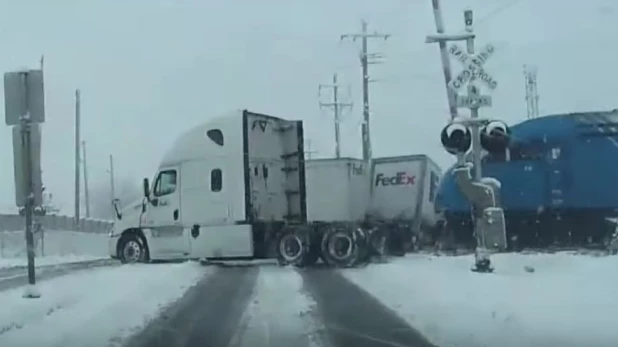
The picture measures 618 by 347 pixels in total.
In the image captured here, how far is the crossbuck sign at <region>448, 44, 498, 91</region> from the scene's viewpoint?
20.9m

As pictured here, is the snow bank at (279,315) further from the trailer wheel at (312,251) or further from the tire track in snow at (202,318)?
the trailer wheel at (312,251)

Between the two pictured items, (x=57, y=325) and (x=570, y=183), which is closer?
(x=57, y=325)

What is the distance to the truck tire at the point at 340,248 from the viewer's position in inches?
1164

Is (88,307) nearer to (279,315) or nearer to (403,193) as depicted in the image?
(279,315)

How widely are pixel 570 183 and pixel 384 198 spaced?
5885mm

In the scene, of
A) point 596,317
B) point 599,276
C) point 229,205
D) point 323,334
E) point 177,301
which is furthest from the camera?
point 229,205

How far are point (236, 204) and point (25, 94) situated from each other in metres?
11.2

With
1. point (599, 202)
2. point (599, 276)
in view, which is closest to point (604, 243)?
point (599, 202)

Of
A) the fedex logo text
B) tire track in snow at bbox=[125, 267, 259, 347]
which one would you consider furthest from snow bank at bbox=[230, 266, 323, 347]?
the fedex logo text

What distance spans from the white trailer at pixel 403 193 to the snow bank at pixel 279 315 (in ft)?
35.9

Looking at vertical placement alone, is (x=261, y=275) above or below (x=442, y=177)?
below

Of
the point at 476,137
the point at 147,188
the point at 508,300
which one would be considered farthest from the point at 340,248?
the point at 508,300

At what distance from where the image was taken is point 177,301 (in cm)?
1886

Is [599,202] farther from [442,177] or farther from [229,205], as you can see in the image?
[229,205]
